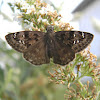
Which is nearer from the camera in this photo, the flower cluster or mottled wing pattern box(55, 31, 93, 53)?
mottled wing pattern box(55, 31, 93, 53)

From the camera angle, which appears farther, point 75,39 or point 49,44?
point 49,44

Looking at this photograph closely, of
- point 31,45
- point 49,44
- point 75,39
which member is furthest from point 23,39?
point 75,39

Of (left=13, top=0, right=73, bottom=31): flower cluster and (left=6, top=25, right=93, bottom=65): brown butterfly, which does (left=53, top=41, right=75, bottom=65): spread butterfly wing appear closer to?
(left=6, top=25, right=93, bottom=65): brown butterfly

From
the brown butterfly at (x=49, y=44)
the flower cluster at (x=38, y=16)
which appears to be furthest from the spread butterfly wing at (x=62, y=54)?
the flower cluster at (x=38, y=16)

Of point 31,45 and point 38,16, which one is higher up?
point 38,16

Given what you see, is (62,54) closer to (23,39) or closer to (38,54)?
(38,54)

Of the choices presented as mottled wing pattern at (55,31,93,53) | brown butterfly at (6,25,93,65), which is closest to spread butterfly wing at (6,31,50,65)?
brown butterfly at (6,25,93,65)

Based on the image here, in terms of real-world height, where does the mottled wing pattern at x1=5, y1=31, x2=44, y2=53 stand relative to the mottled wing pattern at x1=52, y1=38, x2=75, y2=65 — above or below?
above
